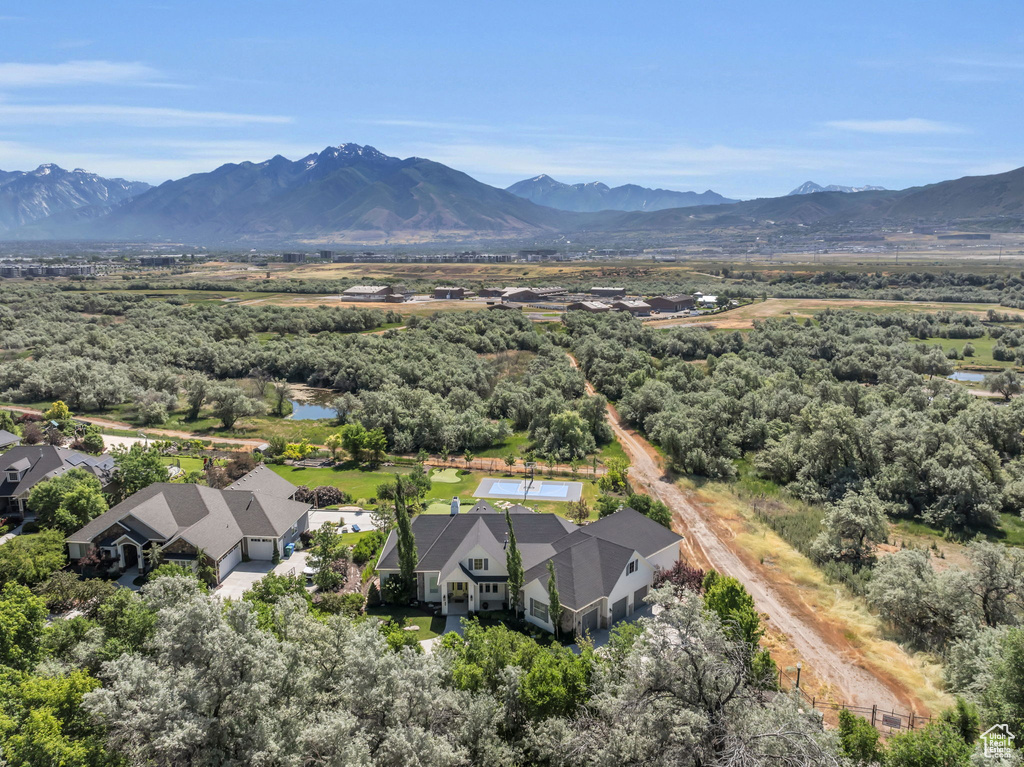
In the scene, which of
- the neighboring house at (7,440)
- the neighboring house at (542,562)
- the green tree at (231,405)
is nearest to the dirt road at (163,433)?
the green tree at (231,405)

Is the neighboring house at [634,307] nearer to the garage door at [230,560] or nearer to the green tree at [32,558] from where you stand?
the garage door at [230,560]

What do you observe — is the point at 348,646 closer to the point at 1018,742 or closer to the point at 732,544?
the point at 1018,742

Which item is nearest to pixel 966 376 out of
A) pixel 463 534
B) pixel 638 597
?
pixel 638 597

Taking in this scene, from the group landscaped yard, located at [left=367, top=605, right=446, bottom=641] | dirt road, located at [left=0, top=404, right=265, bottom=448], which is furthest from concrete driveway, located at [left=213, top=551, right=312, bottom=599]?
dirt road, located at [left=0, top=404, right=265, bottom=448]

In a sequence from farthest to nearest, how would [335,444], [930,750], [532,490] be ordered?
1. [335,444]
2. [532,490]
3. [930,750]

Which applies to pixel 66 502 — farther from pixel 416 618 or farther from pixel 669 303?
pixel 669 303

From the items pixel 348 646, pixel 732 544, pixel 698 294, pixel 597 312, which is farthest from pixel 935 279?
pixel 348 646

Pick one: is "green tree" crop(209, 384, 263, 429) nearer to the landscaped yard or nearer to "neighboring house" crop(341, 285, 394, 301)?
the landscaped yard
